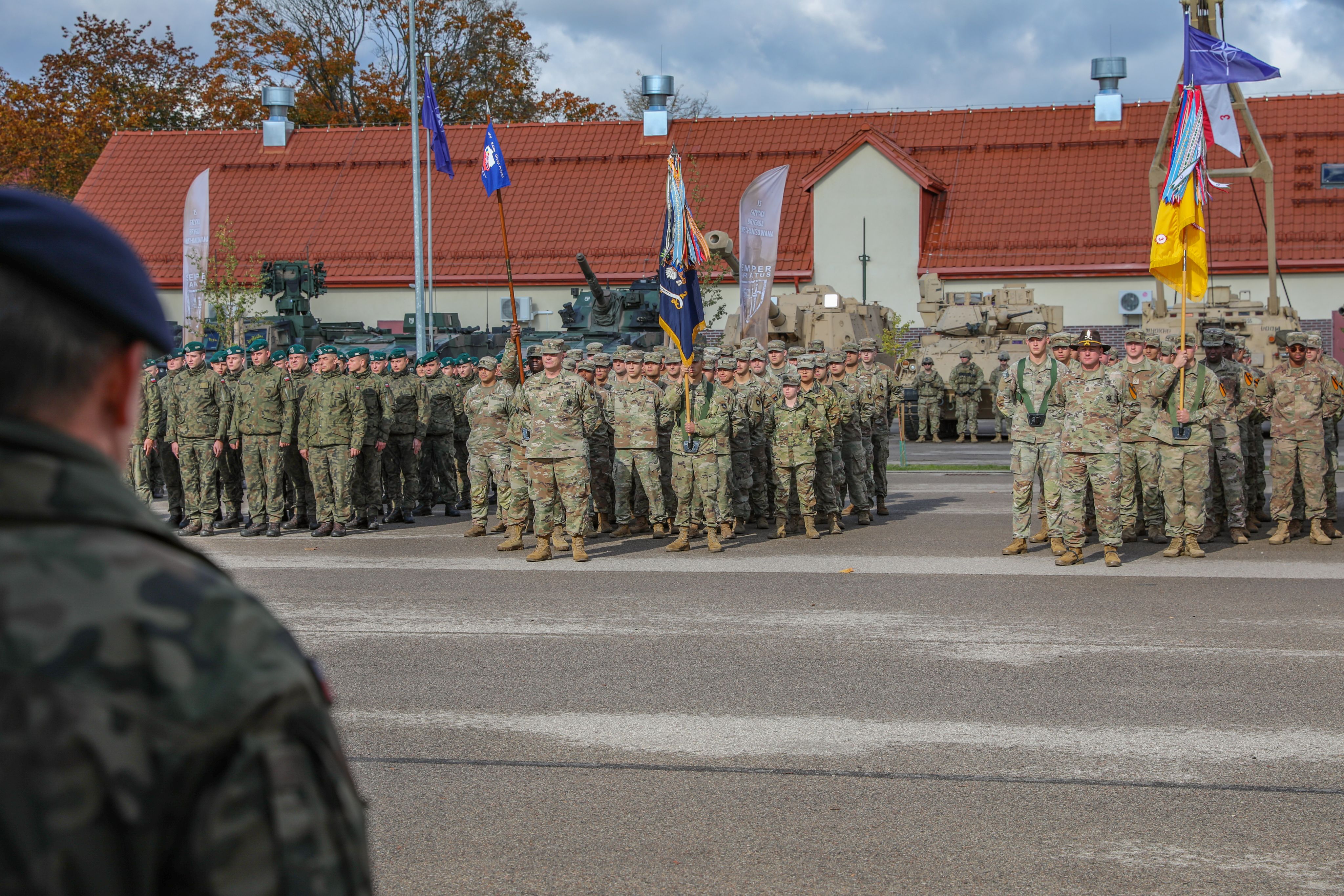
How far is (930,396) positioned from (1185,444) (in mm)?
16133

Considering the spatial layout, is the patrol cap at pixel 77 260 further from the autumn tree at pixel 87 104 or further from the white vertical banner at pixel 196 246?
the autumn tree at pixel 87 104

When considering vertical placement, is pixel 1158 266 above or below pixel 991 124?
below

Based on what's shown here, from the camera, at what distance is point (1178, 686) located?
7312 millimetres

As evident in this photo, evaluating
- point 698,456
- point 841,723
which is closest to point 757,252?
point 698,456

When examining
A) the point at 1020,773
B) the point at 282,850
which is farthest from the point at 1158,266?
the point at 282,850

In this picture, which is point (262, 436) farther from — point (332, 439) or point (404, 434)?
point (404, 434)

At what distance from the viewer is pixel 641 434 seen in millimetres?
13664

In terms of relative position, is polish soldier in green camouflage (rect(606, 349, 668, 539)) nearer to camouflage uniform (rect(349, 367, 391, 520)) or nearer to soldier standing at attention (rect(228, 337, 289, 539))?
camouflage uniform (rect(349, 367, 391, 520))

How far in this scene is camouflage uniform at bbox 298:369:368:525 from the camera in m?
14.8

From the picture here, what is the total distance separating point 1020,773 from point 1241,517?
27.7 ft

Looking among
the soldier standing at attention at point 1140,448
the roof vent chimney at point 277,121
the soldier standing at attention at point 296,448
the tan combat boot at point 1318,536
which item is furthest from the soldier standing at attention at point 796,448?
the roof vent chimney at point 277,121

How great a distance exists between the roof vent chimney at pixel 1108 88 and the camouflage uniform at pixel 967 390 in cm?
1574

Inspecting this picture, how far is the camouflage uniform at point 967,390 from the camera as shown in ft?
92.2

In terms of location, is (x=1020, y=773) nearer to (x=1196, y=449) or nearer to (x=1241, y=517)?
(x=1196, y=449)
